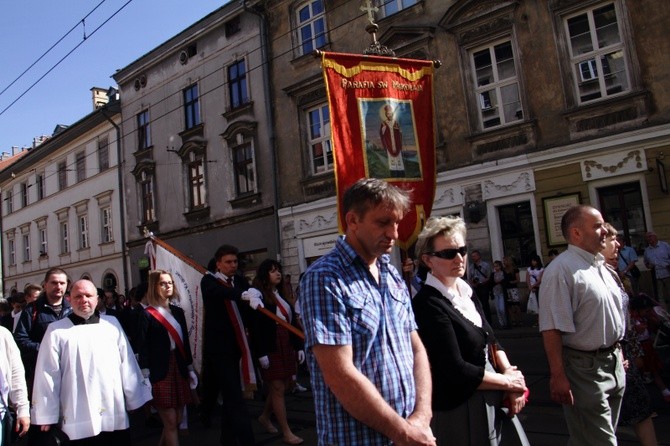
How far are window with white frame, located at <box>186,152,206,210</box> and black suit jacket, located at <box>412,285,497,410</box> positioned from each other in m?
19.6

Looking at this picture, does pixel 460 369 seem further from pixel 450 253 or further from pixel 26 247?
pixel 26 247

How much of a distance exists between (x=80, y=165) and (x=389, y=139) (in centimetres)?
2674

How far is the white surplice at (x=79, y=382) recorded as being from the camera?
383cm

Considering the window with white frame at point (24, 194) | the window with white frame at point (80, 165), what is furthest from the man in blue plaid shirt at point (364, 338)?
the window with white frame at point (24, 194)

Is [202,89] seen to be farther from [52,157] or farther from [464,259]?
[464,259]

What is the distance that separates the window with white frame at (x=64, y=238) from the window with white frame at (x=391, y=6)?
22353 mm

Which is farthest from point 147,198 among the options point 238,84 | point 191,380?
point 191,380

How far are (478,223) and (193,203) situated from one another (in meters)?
12.4

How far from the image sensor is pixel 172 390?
5.02 m

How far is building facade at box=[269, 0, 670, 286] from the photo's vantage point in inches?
470

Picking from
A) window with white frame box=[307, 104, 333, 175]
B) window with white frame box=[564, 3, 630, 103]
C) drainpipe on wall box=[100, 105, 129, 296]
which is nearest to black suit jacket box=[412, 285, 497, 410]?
window with white frame box=[564, 3, 630, 103]

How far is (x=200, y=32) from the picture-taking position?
2202 centimetres

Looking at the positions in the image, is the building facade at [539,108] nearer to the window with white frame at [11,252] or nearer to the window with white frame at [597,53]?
the window with white frame at [597,53]

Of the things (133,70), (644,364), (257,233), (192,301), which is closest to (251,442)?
(192,301)
